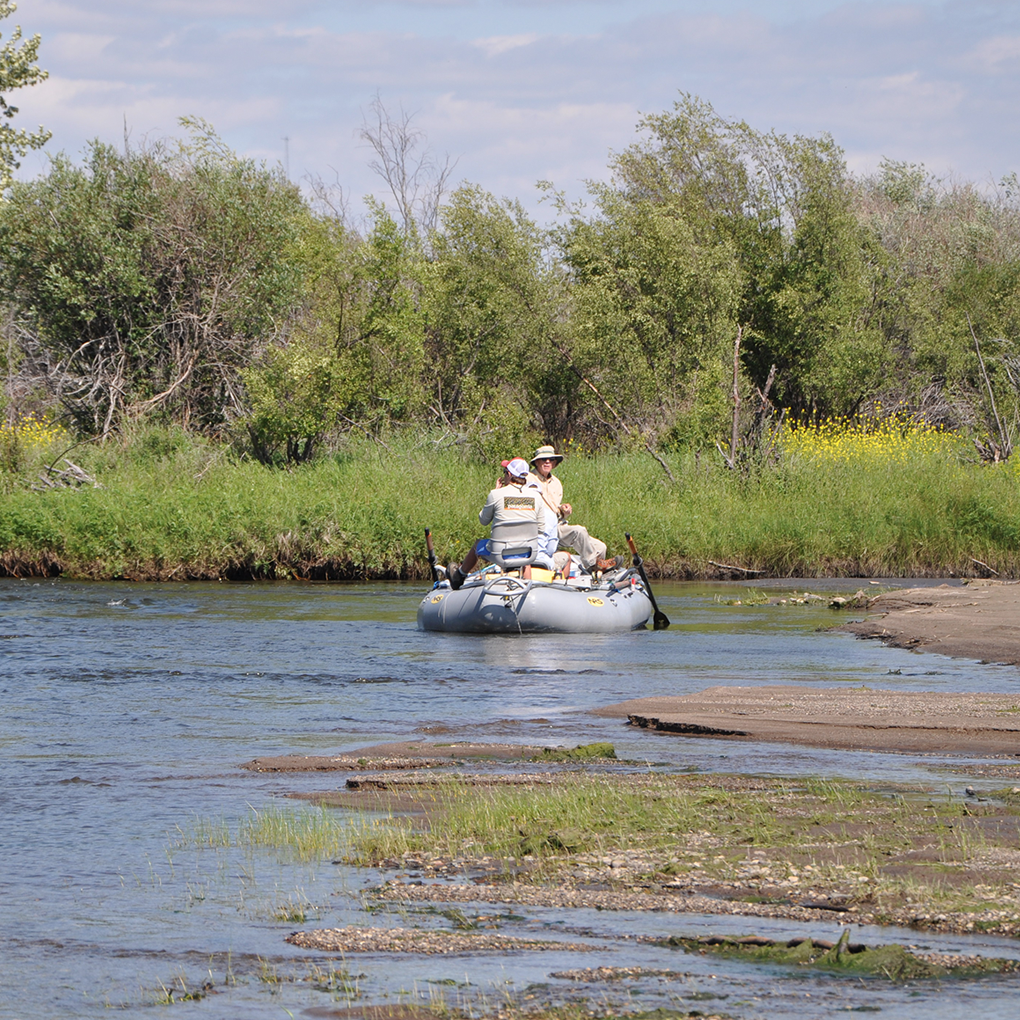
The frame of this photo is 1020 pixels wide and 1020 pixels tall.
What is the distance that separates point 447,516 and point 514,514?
895 centimetres

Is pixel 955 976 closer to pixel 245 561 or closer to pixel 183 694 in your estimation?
pixel 183 694

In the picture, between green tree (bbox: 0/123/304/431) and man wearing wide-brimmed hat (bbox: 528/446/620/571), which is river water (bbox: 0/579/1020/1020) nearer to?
man wearing wide-brimmed hat (bbox: 528/446/620/571)

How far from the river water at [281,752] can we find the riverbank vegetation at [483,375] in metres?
4.36

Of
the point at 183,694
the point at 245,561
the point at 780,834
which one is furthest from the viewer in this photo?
the point at 245,561

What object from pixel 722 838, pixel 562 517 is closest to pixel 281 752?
pixel 722 838

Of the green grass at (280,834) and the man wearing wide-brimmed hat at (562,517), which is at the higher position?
the man wearing wide-brimmed hat at (562,517)

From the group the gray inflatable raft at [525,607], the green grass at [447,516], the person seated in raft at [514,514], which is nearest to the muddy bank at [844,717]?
the person seated in raft at [514,514]

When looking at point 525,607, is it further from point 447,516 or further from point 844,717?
point 447,516

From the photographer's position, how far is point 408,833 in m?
7.45

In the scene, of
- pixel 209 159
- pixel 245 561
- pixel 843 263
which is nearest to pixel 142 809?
pixel 245 561

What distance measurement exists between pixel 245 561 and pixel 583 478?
6893mm

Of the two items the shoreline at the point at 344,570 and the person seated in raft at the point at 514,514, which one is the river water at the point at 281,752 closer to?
the person seated in raft at the point at 514,514

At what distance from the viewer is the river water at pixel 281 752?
17.3 ft

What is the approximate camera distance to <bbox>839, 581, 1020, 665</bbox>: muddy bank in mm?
17094
